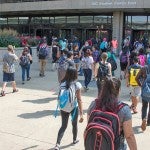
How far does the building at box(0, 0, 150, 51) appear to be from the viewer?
90.5 ft

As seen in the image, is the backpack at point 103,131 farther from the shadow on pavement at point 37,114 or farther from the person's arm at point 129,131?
the shadow on pavement at point 37,114

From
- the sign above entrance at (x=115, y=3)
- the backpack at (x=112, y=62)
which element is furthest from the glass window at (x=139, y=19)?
the backpack at (x=112, y=62)

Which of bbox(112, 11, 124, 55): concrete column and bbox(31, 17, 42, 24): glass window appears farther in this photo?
bbox(31, 17, 42, 24): glass window

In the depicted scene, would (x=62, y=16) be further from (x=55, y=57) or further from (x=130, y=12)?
(x=55, y=57)

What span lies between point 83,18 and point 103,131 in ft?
94.7

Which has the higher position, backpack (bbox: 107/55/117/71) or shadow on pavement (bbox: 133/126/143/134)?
backpack (bbox: 107/55/117/71)

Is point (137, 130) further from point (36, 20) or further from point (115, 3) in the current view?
point (36, 20)

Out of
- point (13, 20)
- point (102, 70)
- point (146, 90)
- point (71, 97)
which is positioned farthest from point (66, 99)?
point (13, 20)

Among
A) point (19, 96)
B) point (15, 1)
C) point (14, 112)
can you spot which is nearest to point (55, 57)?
point (19, 96)

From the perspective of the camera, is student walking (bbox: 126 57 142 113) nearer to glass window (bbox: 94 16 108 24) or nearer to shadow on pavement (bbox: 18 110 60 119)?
shadow on pavement (bbox: 18 110 60 119)

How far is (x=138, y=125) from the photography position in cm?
840

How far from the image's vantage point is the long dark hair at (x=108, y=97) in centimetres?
379

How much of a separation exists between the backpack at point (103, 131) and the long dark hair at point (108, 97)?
0.06 metres

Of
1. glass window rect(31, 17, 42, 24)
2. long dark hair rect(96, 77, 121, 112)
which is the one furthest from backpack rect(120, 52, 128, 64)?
glass window rect(31, 17, 42, 24)
